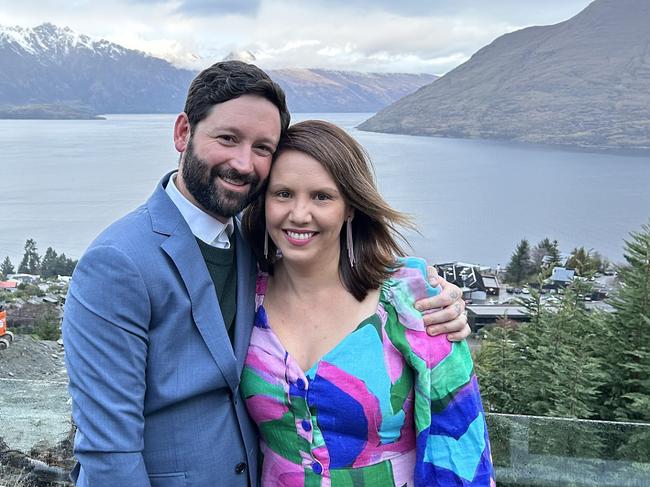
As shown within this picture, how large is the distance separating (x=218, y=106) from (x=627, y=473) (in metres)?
2.03

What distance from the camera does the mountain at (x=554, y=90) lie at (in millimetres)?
104438

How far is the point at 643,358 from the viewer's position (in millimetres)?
6496

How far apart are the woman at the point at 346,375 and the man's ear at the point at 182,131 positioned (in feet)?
0.64

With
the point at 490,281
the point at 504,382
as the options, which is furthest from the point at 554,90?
the point at 504,382

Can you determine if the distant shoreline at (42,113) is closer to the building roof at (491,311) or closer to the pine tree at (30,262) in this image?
the pine tree at (30,262)

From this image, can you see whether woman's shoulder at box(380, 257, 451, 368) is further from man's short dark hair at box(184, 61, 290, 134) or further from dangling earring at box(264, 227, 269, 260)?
man's short dark hair at box(184, 61, 290, 134)

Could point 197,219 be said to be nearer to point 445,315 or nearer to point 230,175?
point 230,175

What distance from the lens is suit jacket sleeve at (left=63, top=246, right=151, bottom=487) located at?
1.14 meters

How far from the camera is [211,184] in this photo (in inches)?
51.2

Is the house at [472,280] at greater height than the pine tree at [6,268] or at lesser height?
greater

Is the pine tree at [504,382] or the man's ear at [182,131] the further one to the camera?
the pine tree at [504,382]

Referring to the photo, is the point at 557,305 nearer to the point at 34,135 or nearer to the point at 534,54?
the point at 34,135

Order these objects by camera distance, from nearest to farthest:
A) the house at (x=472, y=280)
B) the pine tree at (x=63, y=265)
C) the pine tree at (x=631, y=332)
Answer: the pine tree at (x=631, y=332) < the house at (x=472, y=280) < the pine tree at (x=63, y=265)

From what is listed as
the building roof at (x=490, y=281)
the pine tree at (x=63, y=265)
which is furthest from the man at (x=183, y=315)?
the pine tree at (x=63, y=265)
